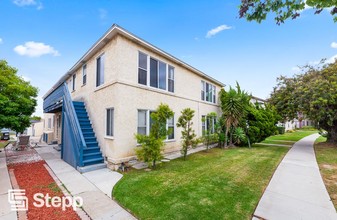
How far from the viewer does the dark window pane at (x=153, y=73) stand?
9.05 m

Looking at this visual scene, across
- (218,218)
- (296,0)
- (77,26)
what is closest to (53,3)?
(77,26)

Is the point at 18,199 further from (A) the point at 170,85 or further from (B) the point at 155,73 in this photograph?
(A) the point at 170,85

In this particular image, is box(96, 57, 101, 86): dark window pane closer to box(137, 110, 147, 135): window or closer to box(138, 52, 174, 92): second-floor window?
box(138, 52, 174, 92): second-floor window

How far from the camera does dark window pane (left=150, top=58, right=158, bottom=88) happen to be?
356 inches

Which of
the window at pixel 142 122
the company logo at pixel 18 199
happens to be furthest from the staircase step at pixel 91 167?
the window at pixel 142 122

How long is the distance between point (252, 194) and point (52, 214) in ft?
17.2

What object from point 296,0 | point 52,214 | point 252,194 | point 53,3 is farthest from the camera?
point 53,3

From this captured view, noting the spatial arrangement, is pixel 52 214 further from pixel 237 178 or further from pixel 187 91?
pixel 187 91

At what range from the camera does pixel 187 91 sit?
Result: 11.9 metres

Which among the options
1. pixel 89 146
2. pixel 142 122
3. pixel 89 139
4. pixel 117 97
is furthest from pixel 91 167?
pixel 117 97

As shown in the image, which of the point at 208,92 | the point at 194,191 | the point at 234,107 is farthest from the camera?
the point at 208,92

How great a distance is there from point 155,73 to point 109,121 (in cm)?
373

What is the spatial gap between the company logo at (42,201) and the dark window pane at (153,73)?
635 centimetres

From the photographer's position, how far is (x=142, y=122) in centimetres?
837
